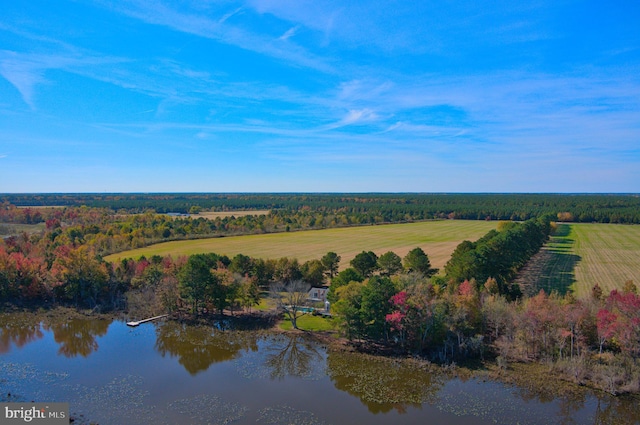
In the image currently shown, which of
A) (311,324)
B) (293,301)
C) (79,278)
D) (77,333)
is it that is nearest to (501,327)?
(311,324)

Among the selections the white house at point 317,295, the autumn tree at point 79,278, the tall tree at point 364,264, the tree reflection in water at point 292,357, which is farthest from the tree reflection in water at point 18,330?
the tall tree at point 364,264

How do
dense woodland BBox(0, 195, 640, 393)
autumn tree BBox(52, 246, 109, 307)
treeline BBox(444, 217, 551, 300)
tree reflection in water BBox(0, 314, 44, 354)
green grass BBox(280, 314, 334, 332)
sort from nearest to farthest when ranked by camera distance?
dense woodland BBox(0, 195, 640, 393)
tree reflection in water BBox(0, 314, 44, 354)
green grass BBox(280, 314, 334, 332)
treeline BBox(444, 217, 551, 300)
autumn tree BBox(52, 246, 109, 307)

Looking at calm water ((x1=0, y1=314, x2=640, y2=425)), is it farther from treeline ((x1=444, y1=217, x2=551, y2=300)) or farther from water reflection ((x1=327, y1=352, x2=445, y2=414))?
treeline ((x1=444, y1=217, x2=551, y2=300))

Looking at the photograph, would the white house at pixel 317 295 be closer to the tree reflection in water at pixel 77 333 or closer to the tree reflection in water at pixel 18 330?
the tree reflection in water at pixel 77 333

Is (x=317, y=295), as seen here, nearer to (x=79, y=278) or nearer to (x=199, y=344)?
(x=199, y=344)

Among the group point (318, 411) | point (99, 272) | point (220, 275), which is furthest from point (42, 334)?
point (318, 411)

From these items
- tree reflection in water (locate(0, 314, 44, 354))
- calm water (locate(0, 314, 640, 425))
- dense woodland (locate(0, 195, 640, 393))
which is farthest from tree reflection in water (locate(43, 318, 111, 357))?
dense woodland (locate(0, 195, 640, 393))

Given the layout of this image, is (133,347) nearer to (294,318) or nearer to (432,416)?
(294,318)
